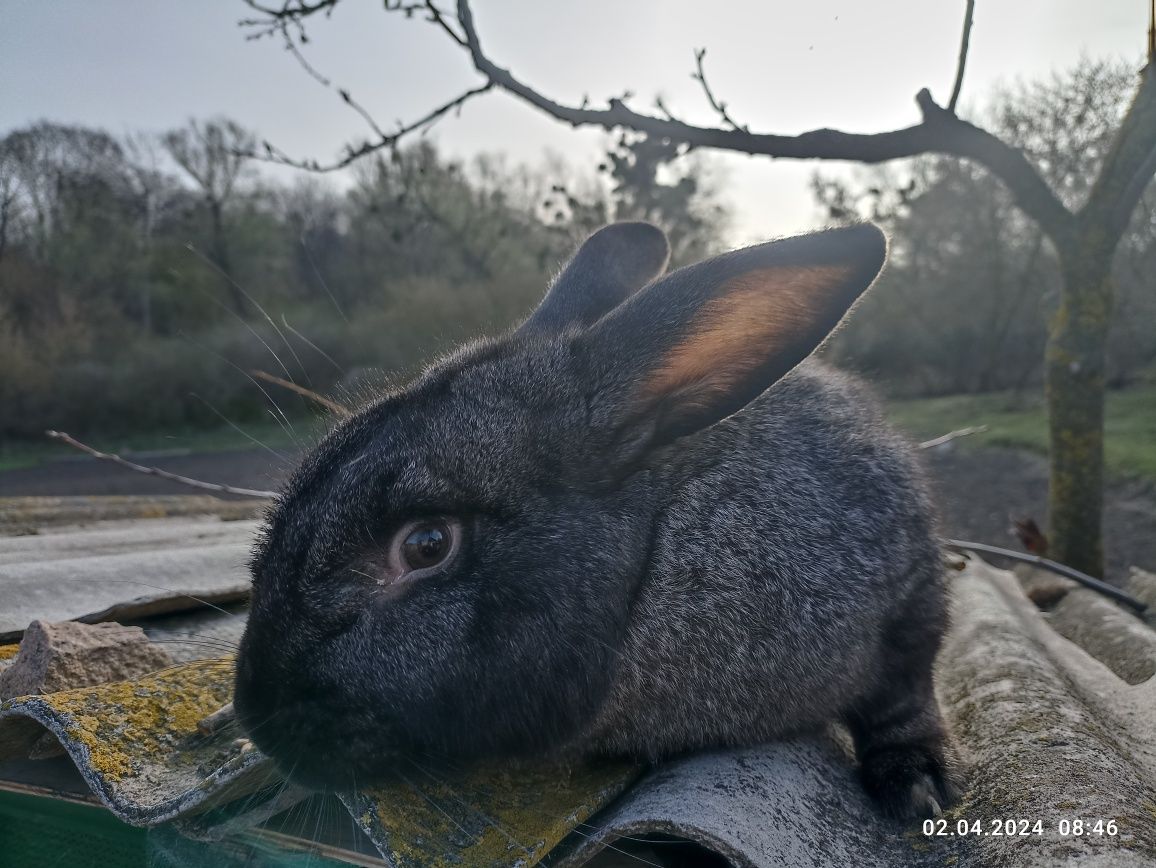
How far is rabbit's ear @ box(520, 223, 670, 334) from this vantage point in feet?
10.6

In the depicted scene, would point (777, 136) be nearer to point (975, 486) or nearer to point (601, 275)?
point (601, 275)

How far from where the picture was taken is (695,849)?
6.93ft

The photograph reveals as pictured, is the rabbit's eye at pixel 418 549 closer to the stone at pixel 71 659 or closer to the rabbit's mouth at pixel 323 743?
the rabbit's mouth at pixel 323 743

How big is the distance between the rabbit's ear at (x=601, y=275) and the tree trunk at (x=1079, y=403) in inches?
112

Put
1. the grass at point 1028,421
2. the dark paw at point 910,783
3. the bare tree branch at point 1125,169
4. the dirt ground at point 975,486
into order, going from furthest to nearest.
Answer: the grass at point 1028,421 < the dirt ground at point 975,486 < the bare tree branch at point 1125,169 < the dark paw at point 910,783

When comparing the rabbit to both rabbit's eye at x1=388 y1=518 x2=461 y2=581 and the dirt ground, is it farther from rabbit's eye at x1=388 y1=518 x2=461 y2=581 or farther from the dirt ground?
the dirt ground

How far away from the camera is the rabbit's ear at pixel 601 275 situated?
3.22 meters

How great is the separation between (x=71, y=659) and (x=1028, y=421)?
64.9 ft

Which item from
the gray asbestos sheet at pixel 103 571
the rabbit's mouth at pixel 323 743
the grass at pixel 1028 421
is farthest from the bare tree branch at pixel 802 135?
the rabbit's mouth at pixel 323 743

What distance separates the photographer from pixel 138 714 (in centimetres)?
229

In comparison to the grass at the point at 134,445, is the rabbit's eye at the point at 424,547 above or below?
above

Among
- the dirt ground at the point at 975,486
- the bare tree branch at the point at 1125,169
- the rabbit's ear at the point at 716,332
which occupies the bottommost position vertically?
the dirt ground at the point at 975,486

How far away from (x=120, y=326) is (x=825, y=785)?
1050 centimetres

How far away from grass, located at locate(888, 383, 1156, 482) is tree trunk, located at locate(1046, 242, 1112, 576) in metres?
0.67
